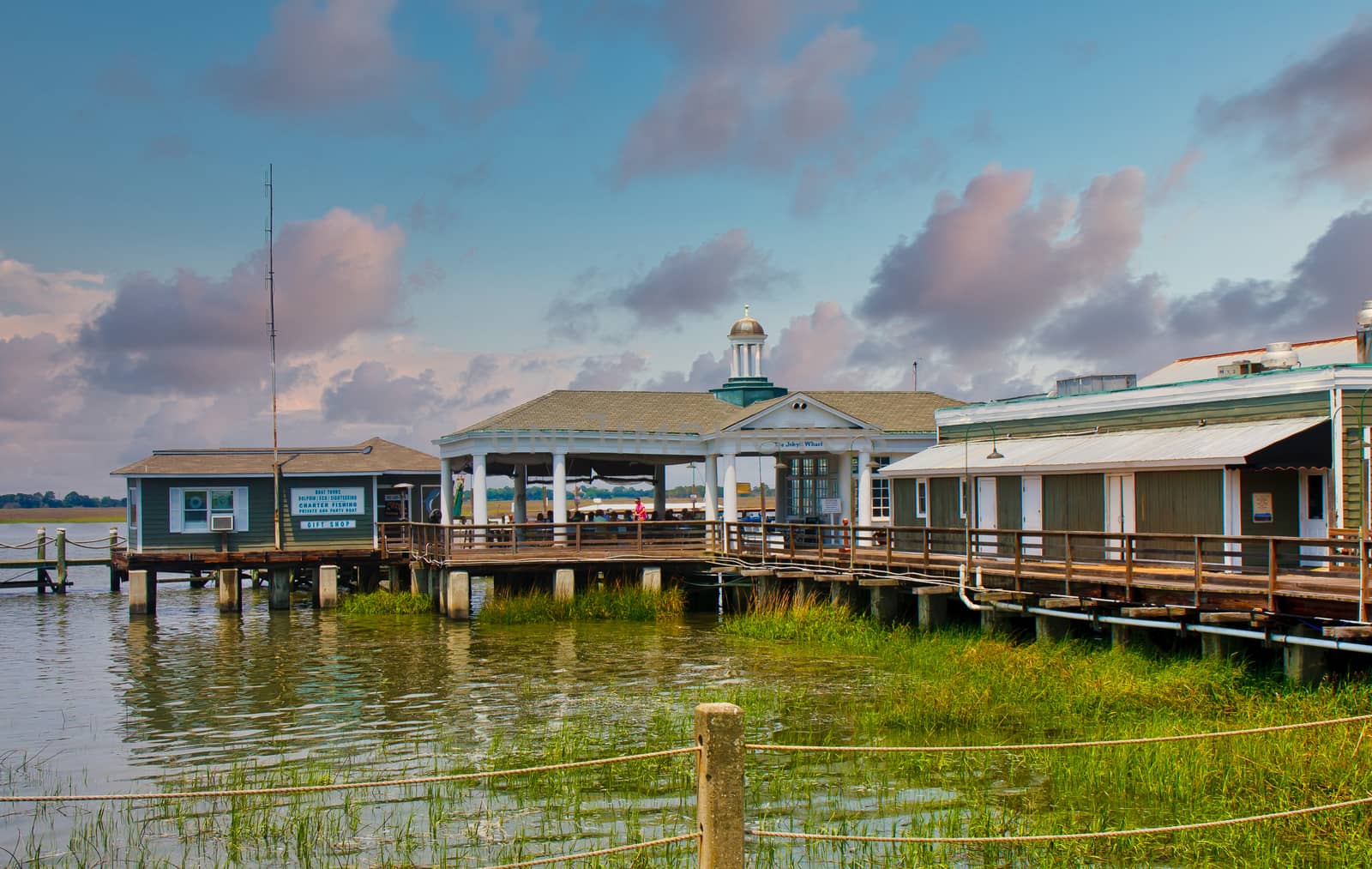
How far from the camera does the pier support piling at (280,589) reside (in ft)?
132

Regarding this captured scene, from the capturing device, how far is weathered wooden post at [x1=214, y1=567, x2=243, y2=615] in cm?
3888

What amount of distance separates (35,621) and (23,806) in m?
28.1

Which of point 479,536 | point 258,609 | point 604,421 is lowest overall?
point 258,609

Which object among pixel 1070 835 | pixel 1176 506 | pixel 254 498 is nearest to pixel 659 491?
pixel 254 498

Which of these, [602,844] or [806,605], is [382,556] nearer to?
[806,605]

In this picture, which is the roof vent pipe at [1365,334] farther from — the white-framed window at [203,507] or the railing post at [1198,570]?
the white-framed window at [203,507]

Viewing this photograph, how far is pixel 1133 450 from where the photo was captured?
83.0 ft

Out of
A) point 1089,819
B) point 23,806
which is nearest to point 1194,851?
point 1089,819

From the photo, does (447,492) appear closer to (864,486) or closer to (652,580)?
(652,580)

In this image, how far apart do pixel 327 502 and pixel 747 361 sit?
16.0m

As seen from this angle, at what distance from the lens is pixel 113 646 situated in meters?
31.6

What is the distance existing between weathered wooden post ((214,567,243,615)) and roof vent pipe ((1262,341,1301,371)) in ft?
98.3

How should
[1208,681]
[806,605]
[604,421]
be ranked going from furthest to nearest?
[604,421] → [806,605] → [1208,681]

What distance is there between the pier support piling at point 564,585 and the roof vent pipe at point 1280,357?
58.9ft
